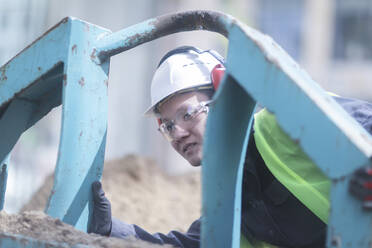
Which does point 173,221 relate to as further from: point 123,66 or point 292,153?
point 123,66

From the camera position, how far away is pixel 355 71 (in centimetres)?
1589

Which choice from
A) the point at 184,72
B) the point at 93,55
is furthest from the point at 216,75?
the point at 93,55

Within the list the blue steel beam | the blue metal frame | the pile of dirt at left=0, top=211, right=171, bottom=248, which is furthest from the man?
the blue steel beam

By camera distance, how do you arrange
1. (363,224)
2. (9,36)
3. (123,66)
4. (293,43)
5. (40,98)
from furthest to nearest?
(293,43), (123,66), (9,36), (40,98), (363,224)

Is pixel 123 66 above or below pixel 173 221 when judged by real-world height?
above

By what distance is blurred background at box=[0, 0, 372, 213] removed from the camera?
7504mm

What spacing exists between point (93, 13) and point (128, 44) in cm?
817

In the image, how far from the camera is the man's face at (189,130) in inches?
95.3

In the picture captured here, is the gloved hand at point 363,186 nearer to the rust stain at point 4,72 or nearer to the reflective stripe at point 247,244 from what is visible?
the reflective stripe at point 247,244

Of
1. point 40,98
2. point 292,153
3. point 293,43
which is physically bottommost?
point 292,153

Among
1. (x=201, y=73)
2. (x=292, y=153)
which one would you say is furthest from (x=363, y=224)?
(x=201, y=73)

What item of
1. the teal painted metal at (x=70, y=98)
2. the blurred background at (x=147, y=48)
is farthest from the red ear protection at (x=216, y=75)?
the blurred background at (x=147, y=48)

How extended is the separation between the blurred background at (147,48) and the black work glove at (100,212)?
135 inches

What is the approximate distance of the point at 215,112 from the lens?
5.24 ft
